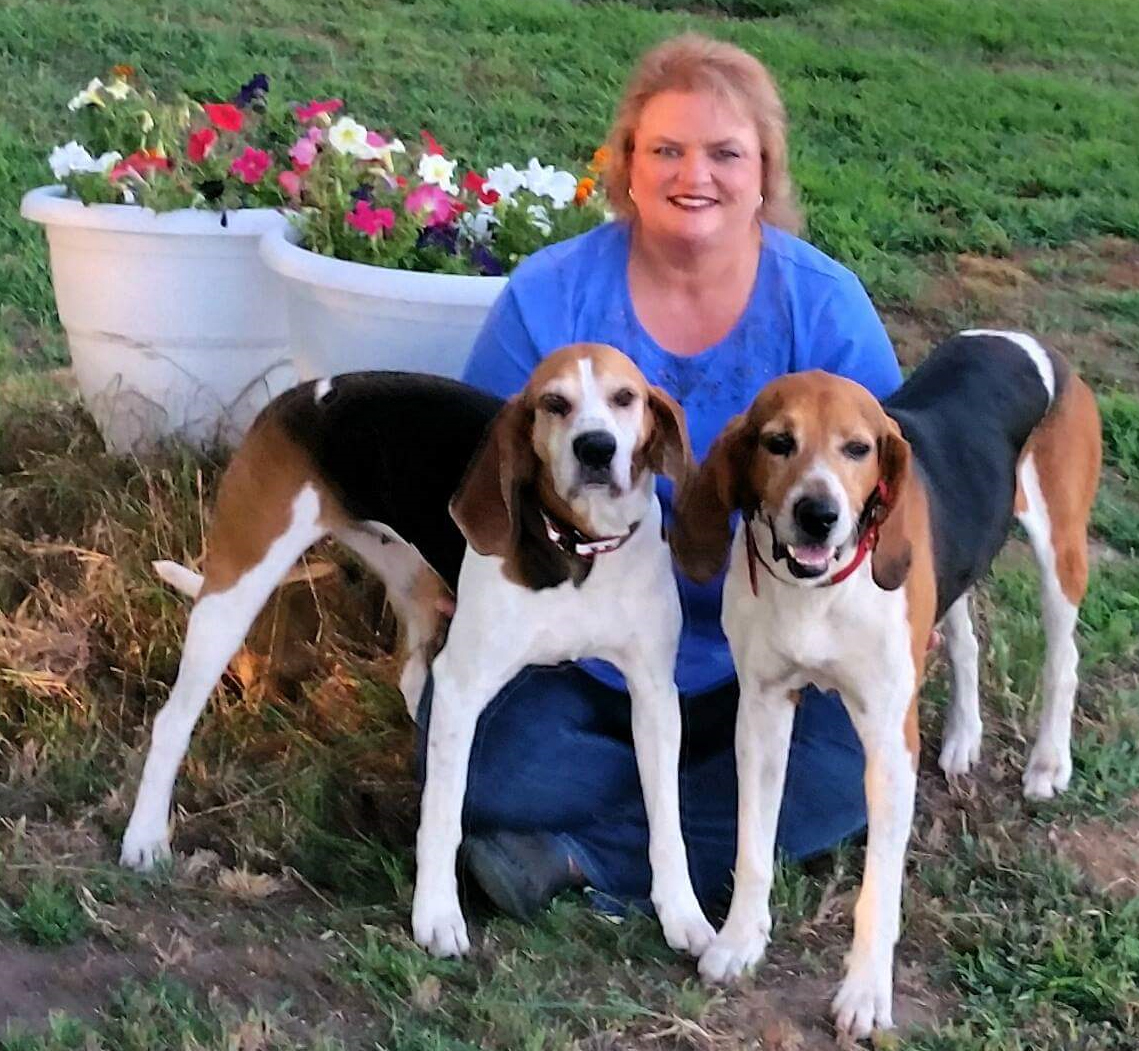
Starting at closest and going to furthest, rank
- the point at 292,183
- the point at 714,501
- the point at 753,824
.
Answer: the point at 714,501 < the point at 753,824 < the point at 292,183

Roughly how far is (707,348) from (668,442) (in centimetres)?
52

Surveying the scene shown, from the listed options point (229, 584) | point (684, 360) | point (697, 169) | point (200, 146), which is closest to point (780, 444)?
point (684, 360)

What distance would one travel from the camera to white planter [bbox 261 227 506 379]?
→ 3816 mm

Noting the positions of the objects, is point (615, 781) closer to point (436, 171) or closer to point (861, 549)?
point (861, 549)

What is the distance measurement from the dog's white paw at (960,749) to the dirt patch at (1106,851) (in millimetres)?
314

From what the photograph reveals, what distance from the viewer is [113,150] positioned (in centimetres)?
483

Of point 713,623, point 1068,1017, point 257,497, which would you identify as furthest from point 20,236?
point 1068,1017

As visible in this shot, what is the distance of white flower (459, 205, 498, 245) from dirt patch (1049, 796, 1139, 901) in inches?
86.3

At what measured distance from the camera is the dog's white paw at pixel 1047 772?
3539 mm

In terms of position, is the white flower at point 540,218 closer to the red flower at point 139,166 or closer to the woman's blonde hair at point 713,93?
the woman's blonde hair at point 713,93

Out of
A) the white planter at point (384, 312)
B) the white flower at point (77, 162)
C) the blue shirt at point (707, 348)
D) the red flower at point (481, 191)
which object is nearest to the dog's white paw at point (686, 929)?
the blue shirt at point (707, 348)

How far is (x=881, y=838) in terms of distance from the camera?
2812 millimetres

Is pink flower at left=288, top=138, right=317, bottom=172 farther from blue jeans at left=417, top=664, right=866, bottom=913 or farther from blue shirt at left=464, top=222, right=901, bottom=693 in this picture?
blue jeans at left=417, top=664, right=866, bottom=913

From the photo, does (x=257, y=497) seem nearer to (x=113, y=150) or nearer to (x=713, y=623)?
(x=713, y=623)
